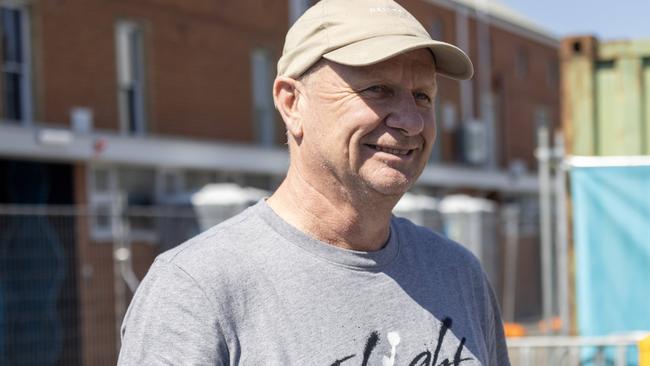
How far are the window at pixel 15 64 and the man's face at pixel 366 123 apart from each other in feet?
44.1

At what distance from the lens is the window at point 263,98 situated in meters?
21.4

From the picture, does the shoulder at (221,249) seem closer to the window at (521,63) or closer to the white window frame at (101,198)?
the white window frame at (101,198)

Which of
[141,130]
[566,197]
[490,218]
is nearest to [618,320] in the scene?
[566,197]

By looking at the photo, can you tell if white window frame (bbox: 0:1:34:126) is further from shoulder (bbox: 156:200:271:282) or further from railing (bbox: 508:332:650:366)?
shoulder (bbox: 156:200:271:282)

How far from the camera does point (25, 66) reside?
50.7ft

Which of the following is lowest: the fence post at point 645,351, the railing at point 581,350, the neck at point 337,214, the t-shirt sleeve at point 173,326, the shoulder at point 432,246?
the railing at point 581,350

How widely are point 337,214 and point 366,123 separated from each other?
0.23 m

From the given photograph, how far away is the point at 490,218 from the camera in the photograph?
21.3 meters

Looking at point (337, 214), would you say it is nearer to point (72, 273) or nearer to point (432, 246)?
point (432, 246)

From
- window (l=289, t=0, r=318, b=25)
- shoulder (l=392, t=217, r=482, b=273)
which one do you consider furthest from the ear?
window (l=289, t=0, r=318, b=25)

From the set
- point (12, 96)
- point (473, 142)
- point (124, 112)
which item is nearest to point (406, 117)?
point (12, 96)

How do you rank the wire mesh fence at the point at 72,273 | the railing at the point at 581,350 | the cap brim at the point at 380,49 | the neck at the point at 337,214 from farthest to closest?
1. the wire mesh fence at the point at 72,273
2. the railing at the point at 581,350
3. the neck at the point at 337,214
4. the cap brim at the point at 380,49

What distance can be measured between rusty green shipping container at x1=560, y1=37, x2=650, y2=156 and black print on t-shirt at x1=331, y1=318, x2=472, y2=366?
5124 mm

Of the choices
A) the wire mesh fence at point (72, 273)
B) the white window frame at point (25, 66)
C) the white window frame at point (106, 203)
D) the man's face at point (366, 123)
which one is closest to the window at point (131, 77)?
the white window frame at point (106, 203)
